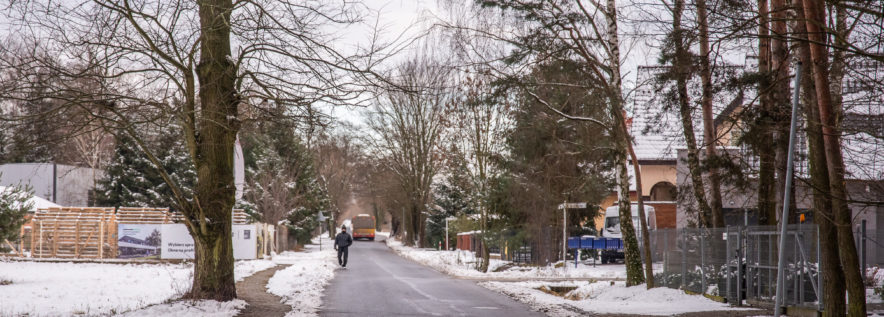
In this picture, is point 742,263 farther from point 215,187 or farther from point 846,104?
point 215,187

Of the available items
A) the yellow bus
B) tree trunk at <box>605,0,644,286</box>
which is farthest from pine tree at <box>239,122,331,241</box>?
the yellow bus

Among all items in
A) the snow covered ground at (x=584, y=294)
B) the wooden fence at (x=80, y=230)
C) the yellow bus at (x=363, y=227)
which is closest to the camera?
the snow covered ground at (x=584, y=294)

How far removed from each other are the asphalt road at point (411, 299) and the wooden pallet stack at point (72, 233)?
15138 millimetres

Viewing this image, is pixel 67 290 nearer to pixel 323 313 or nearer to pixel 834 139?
pixel 323 313

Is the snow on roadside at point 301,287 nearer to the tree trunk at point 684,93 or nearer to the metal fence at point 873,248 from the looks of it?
the tree trunk at point 684,93

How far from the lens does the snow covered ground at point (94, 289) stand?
47.8ft

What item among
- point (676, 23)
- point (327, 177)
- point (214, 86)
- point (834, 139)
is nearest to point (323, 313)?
point (214, 86)

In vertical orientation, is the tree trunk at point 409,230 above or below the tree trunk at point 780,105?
below

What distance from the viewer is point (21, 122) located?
12406mm

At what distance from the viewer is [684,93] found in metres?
16.4

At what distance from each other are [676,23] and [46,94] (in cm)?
954

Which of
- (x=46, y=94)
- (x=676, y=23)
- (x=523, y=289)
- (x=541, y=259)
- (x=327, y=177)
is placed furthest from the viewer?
(x=327, y=177)

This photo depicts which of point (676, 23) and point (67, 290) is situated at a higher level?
point (676, 23)

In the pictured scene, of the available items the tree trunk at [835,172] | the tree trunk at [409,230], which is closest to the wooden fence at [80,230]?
the tree trunk at [835,172]
